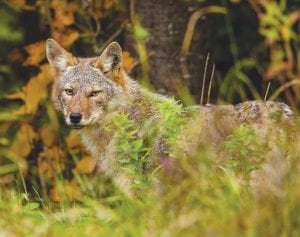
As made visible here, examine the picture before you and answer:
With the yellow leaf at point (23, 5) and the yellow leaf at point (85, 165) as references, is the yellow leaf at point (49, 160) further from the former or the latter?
the yellow leaf at point (23, 5)

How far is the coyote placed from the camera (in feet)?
22.7

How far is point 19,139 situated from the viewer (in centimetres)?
988

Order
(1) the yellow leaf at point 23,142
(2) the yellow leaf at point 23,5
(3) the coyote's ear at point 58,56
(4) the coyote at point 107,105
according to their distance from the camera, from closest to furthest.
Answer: (4) the coyote at point 107,105 → (3) the coyote's ear at point 58,56 → (2) the yellow leaf at point 23,5 → (1) the yellow leaf at point 23,142

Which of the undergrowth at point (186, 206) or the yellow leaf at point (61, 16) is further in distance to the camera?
the yellow leaf at point (61, 16)

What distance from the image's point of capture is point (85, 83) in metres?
7.70

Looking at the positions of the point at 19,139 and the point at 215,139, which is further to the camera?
the point at 19,139

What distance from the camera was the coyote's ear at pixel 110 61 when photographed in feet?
25.5

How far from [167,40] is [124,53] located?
46cm

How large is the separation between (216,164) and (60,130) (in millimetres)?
4772

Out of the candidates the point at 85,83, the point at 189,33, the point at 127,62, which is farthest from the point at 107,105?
the point at 189,33

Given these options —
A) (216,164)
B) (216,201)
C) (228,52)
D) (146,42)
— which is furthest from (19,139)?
(216,201)

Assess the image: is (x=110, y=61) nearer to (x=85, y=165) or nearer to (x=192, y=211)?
(x=85, y=165)

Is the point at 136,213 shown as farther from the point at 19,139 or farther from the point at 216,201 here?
the point at 19,139

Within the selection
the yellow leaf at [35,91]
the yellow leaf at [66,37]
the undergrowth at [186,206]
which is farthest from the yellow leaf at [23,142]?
the undergrowth at [186,206]
